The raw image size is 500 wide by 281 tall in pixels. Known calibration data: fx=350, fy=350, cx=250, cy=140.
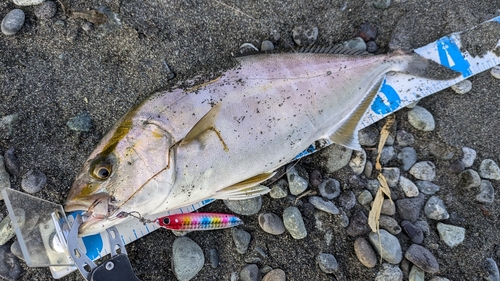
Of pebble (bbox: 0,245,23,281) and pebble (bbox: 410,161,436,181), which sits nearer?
pebble (bbox: 0,245,23,281)

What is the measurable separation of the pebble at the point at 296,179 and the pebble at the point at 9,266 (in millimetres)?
2121

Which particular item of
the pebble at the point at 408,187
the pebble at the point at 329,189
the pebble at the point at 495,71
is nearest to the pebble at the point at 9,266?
the pebble at the point at 329,189

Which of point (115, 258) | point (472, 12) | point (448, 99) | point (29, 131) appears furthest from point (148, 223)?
point (472, 12)

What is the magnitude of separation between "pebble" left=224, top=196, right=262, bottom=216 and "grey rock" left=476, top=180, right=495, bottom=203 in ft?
6.43

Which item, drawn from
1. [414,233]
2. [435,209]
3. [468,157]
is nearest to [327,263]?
[414,233]

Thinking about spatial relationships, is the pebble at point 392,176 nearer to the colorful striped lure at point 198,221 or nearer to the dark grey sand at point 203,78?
the dark grey sand at point 203,78

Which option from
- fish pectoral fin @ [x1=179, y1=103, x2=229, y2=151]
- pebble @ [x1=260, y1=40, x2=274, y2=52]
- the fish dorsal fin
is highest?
pebble @ [x1=260, y1=40, x2=274, y2=52]

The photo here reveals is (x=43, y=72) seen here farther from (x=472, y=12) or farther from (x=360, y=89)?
(x=472, y=12)

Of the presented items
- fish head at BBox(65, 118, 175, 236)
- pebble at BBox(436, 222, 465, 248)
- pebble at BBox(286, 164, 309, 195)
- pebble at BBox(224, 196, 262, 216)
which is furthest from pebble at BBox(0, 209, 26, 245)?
pebble at BBox(436, 222, 465, 248)

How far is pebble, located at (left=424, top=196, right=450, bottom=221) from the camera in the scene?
3.00m

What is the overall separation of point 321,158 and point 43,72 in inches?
93.5

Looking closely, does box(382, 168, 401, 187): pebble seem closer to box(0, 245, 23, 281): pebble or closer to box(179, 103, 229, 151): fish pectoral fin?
box(179, 103, 229, 151): fish pectoral fin

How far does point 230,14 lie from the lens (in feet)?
10.0

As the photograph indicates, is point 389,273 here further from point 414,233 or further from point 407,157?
point 407,157
